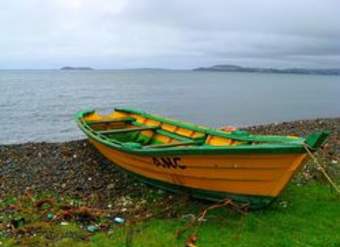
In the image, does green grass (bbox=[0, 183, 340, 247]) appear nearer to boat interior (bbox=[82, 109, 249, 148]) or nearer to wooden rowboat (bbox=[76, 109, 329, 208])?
wooden rowboat (bbox=[76, 109, 329, 208])

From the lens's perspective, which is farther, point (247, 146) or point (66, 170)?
point (66, 170)

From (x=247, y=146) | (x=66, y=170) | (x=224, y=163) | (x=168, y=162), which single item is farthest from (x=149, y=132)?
(x=247, y=146)

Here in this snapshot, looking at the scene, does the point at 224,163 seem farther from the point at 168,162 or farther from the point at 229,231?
the point at 168,162

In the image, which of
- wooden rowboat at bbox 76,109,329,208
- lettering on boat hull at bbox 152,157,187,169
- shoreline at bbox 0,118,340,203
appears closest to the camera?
wooden rowboat at bbox 76,109,329,208

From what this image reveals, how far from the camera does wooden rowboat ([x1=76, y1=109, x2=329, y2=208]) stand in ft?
25.2

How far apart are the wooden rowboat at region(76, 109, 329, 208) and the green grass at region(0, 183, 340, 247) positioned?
1.49 feet

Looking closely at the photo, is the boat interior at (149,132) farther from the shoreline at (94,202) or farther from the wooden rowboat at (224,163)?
the shoreline at (94,202)

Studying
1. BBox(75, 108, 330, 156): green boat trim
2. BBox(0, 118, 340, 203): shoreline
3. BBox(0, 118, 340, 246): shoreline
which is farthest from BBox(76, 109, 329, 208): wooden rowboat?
BBox(0, 118, 340, 203): shoreline

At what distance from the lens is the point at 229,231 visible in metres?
7.78

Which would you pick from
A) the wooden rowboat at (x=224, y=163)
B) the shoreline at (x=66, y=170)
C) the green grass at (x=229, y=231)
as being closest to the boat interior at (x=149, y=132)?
the wooden rowboat at (x=224, y=163)

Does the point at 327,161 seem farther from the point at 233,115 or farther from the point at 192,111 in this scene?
the point at 192,111

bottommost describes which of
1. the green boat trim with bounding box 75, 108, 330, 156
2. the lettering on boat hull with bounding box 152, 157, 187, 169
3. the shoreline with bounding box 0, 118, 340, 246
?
the shoreline with bounding box 0, 118, 340, 246

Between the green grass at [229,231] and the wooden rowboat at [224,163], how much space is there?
0.45m

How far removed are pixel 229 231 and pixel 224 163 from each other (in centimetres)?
118
